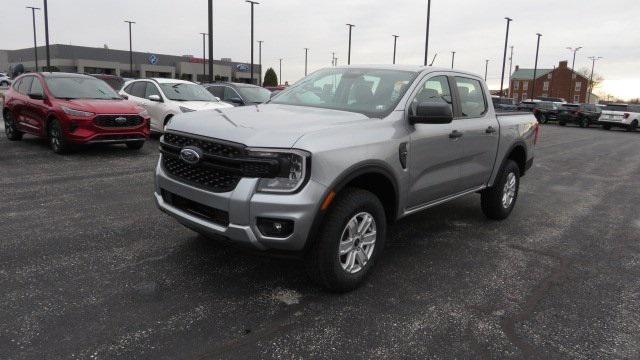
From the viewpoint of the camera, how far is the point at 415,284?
4016 mm

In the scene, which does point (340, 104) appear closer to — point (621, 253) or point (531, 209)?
point (621, 253)

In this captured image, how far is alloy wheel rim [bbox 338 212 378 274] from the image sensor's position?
365 cm

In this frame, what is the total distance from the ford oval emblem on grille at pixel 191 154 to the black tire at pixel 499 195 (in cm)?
373

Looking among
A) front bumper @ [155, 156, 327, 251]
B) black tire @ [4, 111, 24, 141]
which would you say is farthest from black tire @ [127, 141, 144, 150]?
front bumper @ [155, 156, 327, 251]

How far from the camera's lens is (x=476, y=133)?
5.13 metres

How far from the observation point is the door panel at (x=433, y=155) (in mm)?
4262

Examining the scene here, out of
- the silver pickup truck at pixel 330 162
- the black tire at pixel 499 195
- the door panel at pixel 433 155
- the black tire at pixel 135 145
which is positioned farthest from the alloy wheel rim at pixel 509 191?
the black tire at pixel 135 145

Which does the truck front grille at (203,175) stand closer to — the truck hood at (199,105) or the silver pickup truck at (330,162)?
the silver pickup truck at (330,162)

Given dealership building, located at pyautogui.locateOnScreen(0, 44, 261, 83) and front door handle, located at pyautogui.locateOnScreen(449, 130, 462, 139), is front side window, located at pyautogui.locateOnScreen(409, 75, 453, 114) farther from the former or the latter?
dealership building, located at pyautogui.locateOnScreen(0, 44, 261, 83)

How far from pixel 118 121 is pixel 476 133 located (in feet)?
23.8

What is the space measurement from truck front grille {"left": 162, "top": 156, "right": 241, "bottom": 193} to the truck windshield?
1.35 metres

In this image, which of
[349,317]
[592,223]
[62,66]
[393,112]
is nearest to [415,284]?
[349,317]

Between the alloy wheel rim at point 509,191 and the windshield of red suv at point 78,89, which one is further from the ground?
the windshield of red suv at point 78,89

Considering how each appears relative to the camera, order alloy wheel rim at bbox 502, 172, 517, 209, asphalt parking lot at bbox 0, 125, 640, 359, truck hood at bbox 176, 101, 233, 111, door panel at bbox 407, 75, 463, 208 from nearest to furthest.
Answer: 1. asphalt parking lot at bbox 0, 125, 640, 359
2. door panel at bbox 407, 75, 463, 208
3. alloy wheel rim at bbox 502, 172, 517, 209
4. truck hood at bbox 176, 101, 233, 111
